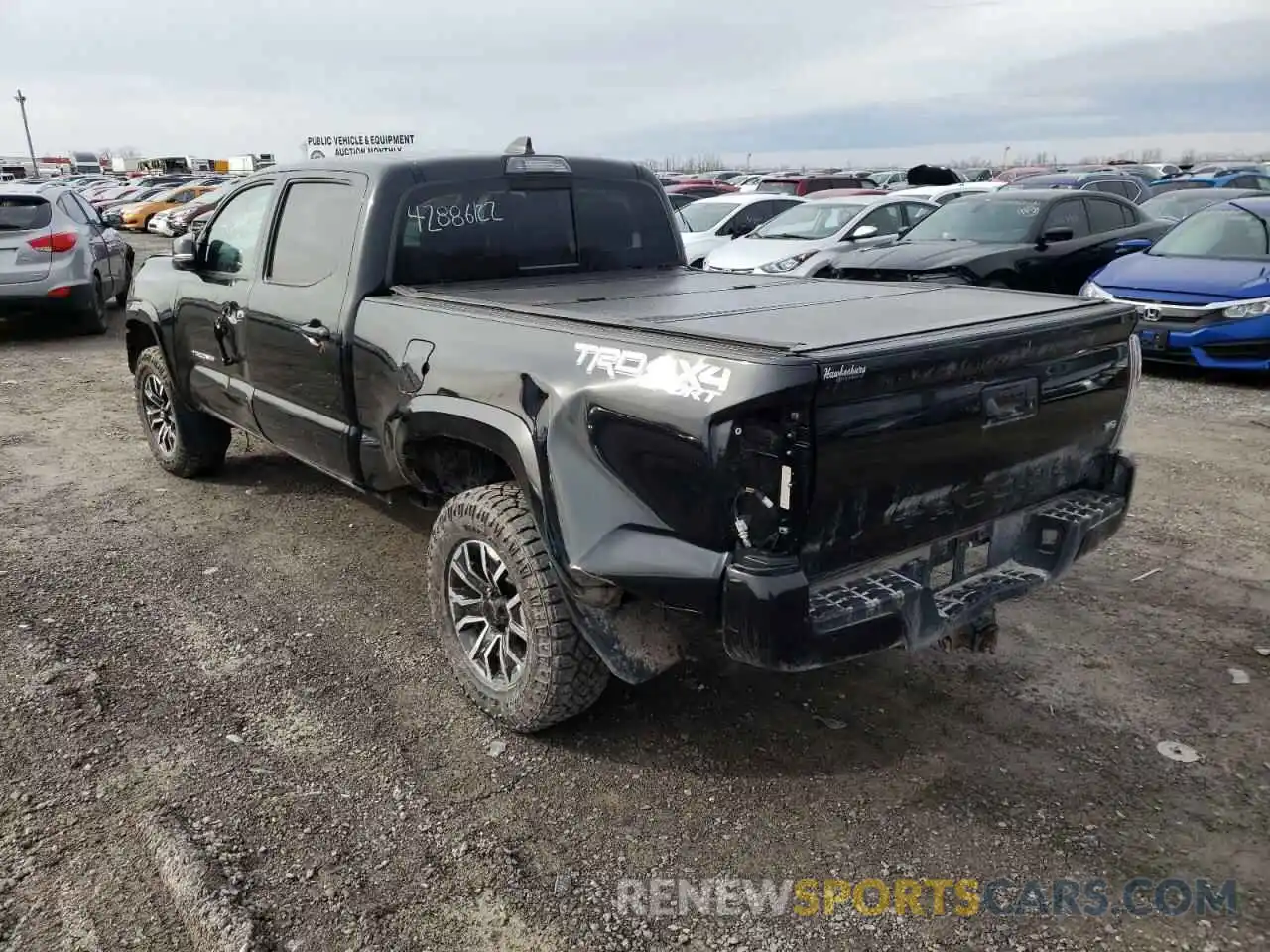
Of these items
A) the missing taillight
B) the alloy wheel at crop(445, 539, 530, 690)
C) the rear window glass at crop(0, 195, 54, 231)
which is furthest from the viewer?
the rear window glass at crop(0, 195, 54, 231)

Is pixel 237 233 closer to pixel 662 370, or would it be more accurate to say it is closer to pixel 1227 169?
pixel 662 370

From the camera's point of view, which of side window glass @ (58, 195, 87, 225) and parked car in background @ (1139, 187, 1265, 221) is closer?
side window glass @ (58, 195, 87, 225)

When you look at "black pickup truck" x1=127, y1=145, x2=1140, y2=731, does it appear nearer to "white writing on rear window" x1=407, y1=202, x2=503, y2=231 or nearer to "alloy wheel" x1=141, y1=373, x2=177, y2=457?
"white writing on rear window" x1=407, y1=202, x2=503, y2=231

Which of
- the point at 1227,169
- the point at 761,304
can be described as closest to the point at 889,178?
the point at 1227,169

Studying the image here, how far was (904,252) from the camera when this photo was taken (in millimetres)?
9844

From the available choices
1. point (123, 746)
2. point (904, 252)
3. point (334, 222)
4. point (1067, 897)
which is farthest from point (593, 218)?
point (904, 252)

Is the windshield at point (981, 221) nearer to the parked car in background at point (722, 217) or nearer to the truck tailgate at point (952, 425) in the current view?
the parked car in background at point (722, 217)

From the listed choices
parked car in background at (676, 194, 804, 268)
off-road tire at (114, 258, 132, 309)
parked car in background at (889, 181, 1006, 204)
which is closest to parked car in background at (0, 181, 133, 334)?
off-road tire at (114, 258, 132, 309)

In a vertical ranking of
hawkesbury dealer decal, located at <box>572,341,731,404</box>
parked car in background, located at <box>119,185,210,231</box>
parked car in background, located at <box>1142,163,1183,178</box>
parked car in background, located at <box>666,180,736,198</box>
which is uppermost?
hawkesbury dealer decal, located at <box>572,341,731,404</box>

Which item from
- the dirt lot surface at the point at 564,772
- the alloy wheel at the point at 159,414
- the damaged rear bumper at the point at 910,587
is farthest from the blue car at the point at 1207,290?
the alloy wheel at the point at 159,414

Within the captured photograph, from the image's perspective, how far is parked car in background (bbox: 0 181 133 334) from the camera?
1054cm

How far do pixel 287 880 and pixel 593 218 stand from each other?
3207 millimetres

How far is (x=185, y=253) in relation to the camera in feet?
16.0

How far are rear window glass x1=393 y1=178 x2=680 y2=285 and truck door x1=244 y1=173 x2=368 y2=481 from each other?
27cm
